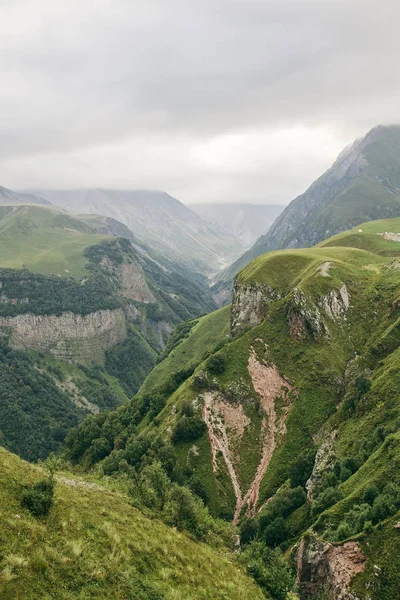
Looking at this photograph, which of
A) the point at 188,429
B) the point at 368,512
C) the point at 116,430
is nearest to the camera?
the point at 368,512

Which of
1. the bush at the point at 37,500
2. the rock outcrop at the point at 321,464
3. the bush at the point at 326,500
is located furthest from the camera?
the rock outcrop at the point at 321,464

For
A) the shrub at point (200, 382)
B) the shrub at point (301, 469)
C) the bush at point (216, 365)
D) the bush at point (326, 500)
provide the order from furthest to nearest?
the bush at point (216, 365), the shrub at point (200, 382), the shrub at point (301, 469), the bush at point (326, 500)

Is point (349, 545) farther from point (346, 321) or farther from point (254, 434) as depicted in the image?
point (346, 321)

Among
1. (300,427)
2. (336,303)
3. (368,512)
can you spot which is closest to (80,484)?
(368,512)

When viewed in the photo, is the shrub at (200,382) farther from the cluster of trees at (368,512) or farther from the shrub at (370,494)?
the shrub at (370,494)

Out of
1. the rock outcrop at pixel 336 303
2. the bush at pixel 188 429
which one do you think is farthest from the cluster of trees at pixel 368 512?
the rock outcrop at pixel 336 303

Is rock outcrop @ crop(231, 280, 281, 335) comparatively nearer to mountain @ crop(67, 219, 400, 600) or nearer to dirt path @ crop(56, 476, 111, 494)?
mountain @ crop(67, 219, 400, 600)

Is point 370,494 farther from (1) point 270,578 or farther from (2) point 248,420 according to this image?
(2) point 248,420
